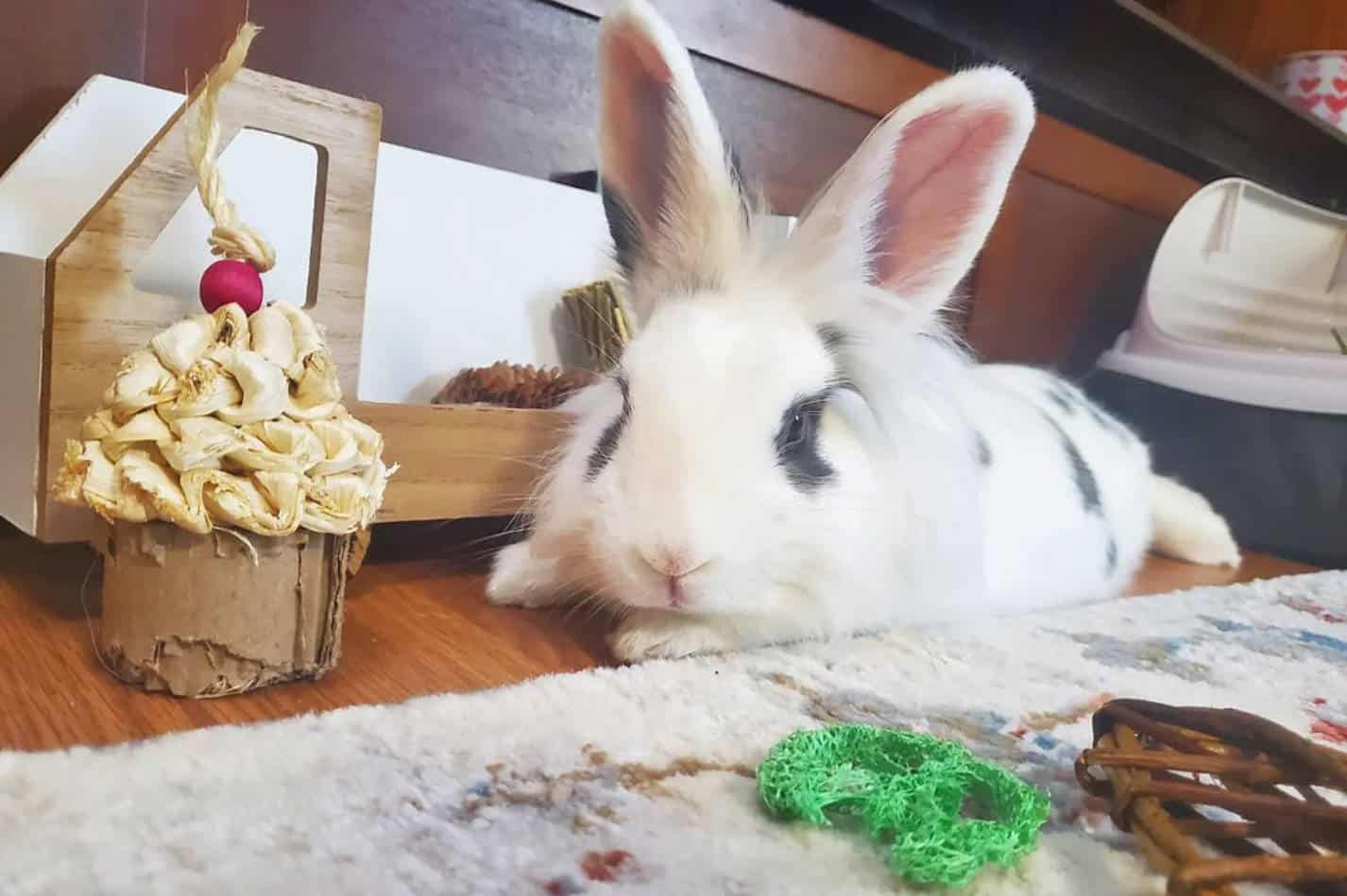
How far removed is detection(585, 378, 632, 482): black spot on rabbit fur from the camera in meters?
0.82

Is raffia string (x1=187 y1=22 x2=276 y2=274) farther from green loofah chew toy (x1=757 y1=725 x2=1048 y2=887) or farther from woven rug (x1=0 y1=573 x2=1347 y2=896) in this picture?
green loofah chew toy (x1=757 y1=725 x2=1048 y2=887)

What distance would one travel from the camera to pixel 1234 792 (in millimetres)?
505

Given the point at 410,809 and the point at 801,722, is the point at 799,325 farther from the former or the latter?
the point at 410,809

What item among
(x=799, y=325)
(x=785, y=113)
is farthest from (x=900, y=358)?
(x=785, y=113)

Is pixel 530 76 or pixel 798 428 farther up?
pixel 530 76

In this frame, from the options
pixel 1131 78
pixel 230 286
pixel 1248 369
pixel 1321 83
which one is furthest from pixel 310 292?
pixel 1321 83

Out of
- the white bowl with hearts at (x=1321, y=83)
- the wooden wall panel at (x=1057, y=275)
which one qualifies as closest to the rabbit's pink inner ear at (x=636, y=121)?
the wooden wall panel at (x=1057, y=275)

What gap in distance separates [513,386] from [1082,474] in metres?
0.71

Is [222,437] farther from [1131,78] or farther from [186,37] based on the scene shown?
[1131,78]

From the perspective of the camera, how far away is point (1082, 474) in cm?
127

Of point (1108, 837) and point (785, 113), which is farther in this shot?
point (785, 113)

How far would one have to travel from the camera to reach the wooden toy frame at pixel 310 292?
73cm

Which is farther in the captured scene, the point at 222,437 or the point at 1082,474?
the point at 1082,474

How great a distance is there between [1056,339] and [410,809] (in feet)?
6.88
